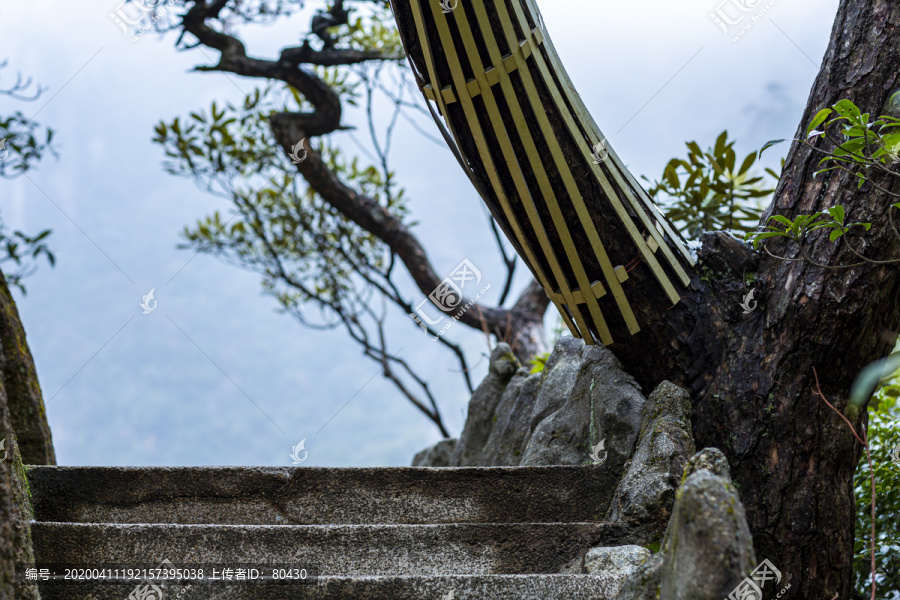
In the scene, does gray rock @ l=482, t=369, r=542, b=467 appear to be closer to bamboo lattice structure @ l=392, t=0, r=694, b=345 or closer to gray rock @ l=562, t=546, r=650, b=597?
bamboo lattice structure @ l=392, t=0, r=694, b=345

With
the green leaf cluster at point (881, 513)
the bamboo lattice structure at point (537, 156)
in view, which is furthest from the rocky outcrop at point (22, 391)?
the green leaf cluster at point (881, 513)

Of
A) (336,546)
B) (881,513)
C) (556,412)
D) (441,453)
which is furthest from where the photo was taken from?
(441,453)

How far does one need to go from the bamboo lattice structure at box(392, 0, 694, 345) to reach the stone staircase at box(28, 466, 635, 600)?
616mm

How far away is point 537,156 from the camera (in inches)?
79.8

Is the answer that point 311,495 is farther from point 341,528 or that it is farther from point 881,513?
point 881,513

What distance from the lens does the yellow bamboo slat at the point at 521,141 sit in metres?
1.91

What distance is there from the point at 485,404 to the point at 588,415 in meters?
1.37

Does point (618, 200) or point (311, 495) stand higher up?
point (618, 200)

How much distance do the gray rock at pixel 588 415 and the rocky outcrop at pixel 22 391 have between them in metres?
1.97

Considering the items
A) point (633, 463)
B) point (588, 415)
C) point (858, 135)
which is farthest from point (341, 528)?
point (858, 135)

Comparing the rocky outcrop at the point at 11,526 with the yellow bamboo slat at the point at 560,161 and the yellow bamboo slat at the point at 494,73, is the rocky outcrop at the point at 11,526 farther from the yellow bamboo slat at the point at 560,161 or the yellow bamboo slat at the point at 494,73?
the yellow bamboo slat at the point at 560,161

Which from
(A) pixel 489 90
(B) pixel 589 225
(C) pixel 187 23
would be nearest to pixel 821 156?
(B) pixel 589 225

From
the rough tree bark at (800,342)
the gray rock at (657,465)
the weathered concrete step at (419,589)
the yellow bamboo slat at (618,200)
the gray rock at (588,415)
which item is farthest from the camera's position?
the gray rock at (588,415)

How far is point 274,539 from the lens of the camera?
1674 mm
